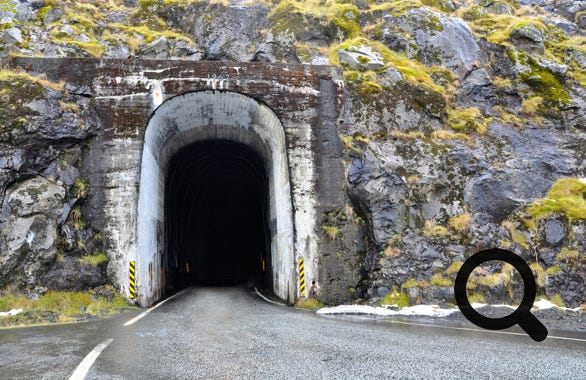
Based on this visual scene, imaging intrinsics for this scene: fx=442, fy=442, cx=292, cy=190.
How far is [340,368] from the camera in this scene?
17.9 ft

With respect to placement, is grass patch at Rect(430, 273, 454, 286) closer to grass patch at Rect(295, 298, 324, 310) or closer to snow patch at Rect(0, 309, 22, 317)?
grass patch at Rect(295, 298, 324, 310)

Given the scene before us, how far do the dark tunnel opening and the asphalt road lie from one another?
11.9 m

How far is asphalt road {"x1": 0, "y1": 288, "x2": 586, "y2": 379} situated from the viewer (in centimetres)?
531

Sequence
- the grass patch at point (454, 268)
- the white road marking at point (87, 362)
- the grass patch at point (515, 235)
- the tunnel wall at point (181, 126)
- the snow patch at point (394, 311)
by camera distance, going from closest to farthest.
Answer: the white road marking at point (87, 362) → the snow patch at point (394, 311) → the grass patch at point (454, 268) → the grass patch at point (515, 235) → the tunnel wall at point (181, 126)

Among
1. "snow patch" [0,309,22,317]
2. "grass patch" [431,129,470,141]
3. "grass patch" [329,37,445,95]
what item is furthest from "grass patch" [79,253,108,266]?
"grass patch" [431,129,470,141]

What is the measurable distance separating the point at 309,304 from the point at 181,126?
8438 mm

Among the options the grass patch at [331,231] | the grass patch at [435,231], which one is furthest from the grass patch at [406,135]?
the grass patch at [331,231]

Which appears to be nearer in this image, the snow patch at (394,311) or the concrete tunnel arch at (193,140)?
the snow patch at (394,311)

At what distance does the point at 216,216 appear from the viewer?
37.9 m

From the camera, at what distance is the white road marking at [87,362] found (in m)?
5.27

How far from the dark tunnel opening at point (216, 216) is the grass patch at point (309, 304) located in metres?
7.75

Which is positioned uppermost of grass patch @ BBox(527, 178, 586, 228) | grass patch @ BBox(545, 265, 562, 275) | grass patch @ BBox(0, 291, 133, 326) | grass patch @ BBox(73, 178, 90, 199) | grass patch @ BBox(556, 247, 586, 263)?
grass patch @ BBox(73, 178, 90, 199)

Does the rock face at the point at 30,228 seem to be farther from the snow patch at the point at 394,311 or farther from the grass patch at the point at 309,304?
the snow patch at the point at 394,311

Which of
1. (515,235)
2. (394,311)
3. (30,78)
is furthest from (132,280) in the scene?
(515,235)
